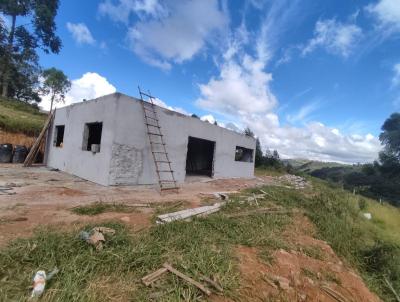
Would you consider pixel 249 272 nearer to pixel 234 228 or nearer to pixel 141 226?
pixel 234 228

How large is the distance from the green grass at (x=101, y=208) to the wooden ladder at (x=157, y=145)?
10.6ft

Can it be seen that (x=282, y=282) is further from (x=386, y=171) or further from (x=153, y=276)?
(x=386, y=171)

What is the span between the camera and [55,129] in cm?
1192

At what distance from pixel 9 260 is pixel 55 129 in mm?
10759

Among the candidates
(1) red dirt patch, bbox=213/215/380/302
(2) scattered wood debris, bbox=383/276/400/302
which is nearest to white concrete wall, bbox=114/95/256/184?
(1) red dirt patch, bbox=213/215/380/302

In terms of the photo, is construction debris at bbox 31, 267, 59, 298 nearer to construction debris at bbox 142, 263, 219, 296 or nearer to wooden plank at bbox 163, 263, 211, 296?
construction debris at bbox 142, 263, 219, 296

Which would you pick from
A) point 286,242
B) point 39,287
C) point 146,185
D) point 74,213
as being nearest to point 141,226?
point 74,213

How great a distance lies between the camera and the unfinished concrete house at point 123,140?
26.6 ft

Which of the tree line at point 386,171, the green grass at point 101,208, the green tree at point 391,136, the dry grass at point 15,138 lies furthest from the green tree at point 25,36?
the green tree at point 391,136

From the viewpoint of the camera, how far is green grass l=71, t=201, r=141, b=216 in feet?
15.8

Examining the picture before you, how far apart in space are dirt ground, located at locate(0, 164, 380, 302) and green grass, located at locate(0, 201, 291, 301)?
0.27 m

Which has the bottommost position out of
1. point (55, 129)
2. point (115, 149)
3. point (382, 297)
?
point (382, 297)

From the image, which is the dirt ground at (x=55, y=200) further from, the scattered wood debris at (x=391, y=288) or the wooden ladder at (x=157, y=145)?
the scattered wood debris at (x=391, y=288)

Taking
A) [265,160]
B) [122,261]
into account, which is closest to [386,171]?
[265,160]
